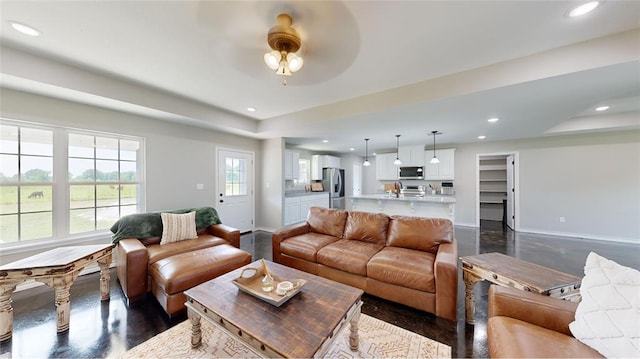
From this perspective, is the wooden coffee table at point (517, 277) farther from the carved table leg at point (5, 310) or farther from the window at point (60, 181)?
the window at point (60, 181)

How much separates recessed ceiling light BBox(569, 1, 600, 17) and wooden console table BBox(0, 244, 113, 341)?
14.9 feet

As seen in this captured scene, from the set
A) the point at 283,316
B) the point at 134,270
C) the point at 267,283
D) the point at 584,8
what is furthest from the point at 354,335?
the point at 584,8

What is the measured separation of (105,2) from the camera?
5.17ft

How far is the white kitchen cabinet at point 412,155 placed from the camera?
6316mm

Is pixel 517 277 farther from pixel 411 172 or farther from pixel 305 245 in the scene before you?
pixel 411 172

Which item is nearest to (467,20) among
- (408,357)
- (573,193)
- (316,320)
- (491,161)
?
(316,320)

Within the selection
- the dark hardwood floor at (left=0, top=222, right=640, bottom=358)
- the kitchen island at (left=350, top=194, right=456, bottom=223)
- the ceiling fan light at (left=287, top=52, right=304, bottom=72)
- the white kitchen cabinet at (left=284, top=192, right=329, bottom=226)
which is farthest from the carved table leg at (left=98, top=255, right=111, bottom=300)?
the kitchen island at (left=350, top=194, right=456, bottom=223)

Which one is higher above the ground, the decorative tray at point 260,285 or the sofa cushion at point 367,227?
the sofa cushion at point 367,227

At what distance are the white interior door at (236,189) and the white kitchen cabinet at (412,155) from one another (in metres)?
4.39

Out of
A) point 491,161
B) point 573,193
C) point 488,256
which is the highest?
point 491,161

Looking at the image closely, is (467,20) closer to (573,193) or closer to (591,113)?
(591,113)

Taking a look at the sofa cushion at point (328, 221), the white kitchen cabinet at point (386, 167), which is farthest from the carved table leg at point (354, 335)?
the white kitchen cabinet at point (386, 167)

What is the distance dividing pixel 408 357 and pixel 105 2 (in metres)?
3.41

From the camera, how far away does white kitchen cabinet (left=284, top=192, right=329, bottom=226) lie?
573 centimetres
